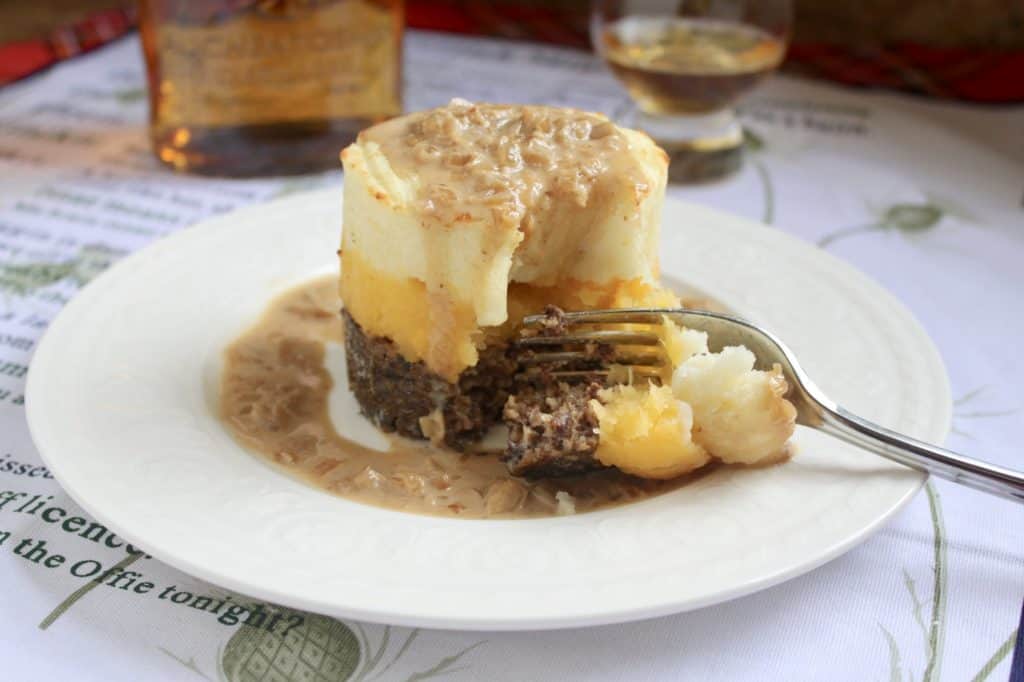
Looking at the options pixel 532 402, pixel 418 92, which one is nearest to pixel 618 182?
pixel 532 402

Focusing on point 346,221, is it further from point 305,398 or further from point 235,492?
point 235,492

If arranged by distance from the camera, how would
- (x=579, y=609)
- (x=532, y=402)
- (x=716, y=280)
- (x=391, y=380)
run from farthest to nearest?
(x=716, y=280), (x=391, y=380), (x=532, y=402), (x=579, y=609)

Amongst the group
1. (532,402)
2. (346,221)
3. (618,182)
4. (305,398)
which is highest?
(618,182)

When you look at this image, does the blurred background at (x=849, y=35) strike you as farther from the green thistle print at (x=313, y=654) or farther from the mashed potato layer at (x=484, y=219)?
the green thistle print at (x=313, y=654)

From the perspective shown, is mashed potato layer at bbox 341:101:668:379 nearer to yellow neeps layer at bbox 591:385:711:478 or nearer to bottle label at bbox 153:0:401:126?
yellow neeps layer at bbox 591:385:711:478

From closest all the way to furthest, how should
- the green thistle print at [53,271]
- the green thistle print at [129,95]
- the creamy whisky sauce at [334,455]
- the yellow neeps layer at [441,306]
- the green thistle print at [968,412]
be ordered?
the creamy whisky sauce at [334,455]
the yellow neeps layer at [441,306]
the green thistle print at [968,412]
the green thistle print at [53,271]
the green thistle print at [129,95]

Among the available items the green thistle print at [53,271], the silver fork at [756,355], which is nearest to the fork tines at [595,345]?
the silver fork at [756,355]
